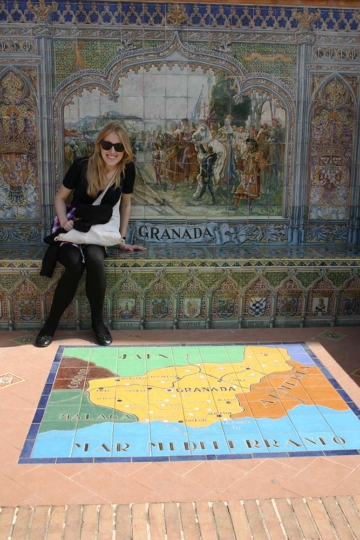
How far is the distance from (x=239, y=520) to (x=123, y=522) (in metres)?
0.65

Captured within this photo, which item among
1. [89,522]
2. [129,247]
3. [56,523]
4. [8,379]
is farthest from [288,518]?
[129,247]

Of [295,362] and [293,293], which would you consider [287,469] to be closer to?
[295,362]

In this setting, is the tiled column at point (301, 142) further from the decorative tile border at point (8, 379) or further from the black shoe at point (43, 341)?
the decorative tile border at point (8, 379)

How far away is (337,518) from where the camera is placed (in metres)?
3.49

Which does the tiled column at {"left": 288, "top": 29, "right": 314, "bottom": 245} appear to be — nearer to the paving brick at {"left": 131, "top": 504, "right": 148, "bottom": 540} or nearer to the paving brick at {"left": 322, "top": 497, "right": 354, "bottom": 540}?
the paving brick at {"left": 322, "top": 497, "right": 354, "bottom": 540}

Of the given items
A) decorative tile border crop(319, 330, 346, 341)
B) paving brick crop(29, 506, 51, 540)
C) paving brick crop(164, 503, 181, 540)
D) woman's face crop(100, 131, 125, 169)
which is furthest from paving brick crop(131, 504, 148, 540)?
woman's face crop(100, 131, 125, 169)

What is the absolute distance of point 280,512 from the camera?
353cm

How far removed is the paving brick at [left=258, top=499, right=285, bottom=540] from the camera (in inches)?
132

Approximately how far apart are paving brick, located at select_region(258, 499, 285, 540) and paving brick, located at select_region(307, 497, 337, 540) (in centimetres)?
22

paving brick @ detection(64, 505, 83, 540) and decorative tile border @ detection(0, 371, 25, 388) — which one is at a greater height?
decorative tile border @ detection(0, 371, 25, 388)

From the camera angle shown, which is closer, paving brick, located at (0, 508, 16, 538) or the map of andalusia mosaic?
paving brick, located at (0, 508, 16, 538)

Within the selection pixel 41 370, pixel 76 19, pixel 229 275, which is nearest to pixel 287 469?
pixel 41 370

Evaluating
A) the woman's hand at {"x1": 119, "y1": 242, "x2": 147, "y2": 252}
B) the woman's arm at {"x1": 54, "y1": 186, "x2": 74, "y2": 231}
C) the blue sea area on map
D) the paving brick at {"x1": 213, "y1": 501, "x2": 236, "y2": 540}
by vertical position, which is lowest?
the paving brick at {"x1": 213, "y1": 501, "x2": 236, "y2": 540}

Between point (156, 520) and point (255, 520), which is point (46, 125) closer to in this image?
point (156, 520)
